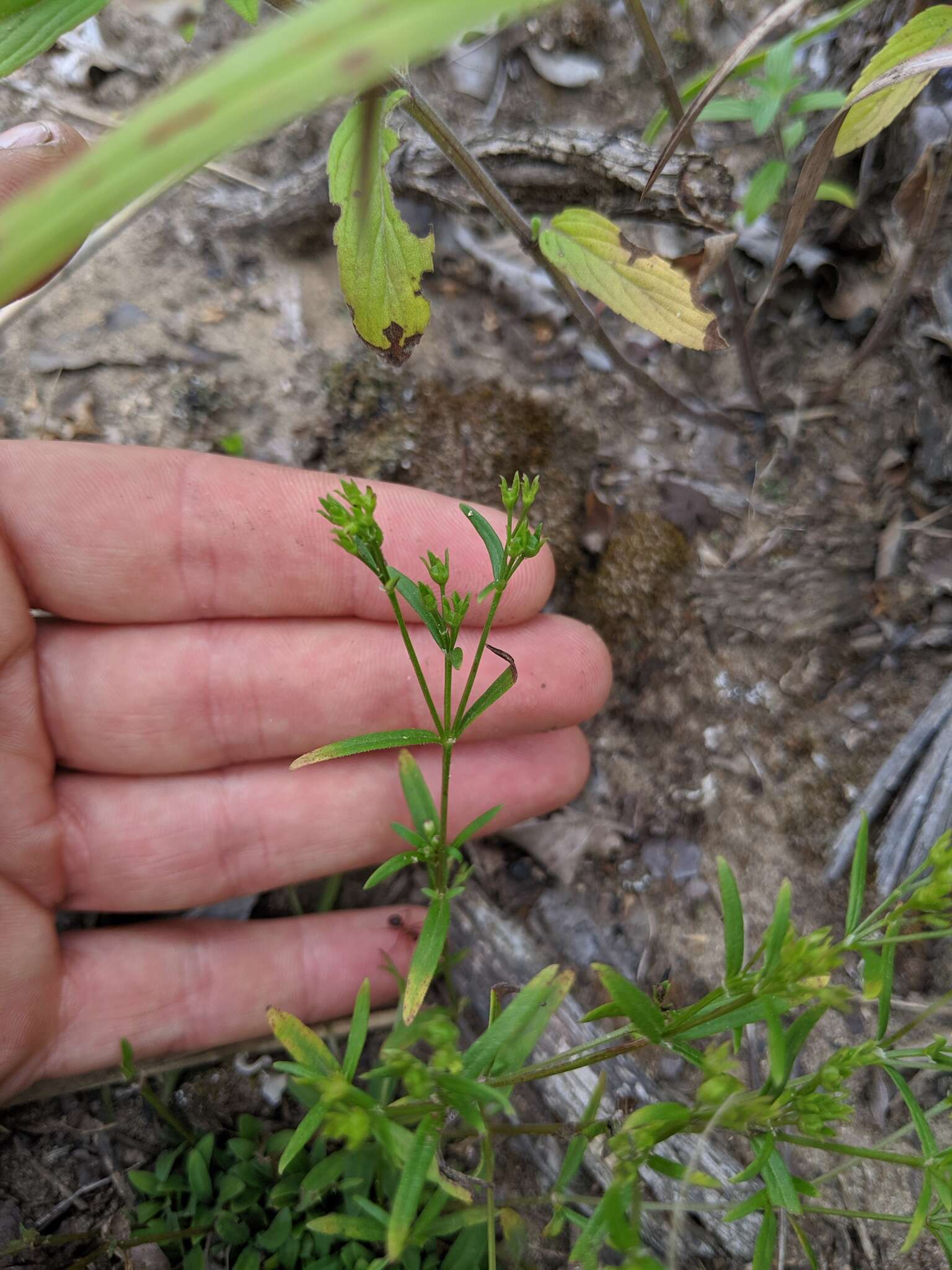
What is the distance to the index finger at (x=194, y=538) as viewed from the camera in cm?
256

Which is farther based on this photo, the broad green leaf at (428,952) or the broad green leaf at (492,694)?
the broad green leaf at (428,952)

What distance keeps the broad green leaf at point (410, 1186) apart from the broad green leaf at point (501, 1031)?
0.42 feet

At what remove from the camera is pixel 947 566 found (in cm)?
269

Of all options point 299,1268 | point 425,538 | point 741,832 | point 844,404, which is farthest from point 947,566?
point 299,1268

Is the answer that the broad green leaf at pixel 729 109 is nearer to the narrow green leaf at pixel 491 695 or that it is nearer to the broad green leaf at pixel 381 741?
the narrow green leaf at pixel 491 695

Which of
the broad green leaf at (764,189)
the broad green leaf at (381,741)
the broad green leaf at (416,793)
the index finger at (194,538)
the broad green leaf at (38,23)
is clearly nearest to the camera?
the broad green leaf at (38,23)

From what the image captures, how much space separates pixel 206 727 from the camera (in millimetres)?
2734

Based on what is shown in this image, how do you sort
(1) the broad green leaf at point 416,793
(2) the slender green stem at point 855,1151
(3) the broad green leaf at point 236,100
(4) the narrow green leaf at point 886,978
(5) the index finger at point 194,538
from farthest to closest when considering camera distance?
(5) the index finger at point 194,538
(1) the broad green leaf at point 416,793
(4) the narrow green leaf at point 886,978
(2) the slender green stem at point 855,1151
(3) the broad green leaf at point 236,100

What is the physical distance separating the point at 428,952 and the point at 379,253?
5.18ft

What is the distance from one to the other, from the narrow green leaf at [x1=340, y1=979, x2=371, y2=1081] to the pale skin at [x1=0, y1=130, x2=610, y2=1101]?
1.00 metres

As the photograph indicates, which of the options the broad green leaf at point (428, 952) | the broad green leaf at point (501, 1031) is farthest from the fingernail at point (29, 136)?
the broad green leaf at point (501, 1031)

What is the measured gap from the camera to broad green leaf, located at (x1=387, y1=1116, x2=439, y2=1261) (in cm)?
148

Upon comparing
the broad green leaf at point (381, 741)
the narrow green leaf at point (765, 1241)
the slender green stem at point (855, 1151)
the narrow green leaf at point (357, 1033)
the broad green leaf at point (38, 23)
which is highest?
the broad green leaf at point (38, 23)

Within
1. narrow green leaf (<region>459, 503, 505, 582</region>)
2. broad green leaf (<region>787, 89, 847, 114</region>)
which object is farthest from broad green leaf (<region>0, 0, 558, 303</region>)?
broad green leaf (<region>787, 89, 847, 114</region>)
